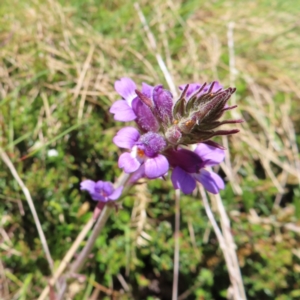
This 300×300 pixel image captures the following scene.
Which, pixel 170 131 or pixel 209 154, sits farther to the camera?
pixel 209 154

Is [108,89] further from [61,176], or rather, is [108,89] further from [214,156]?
[214,156]

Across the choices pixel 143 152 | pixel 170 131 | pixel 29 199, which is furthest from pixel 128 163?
pixel 29 199

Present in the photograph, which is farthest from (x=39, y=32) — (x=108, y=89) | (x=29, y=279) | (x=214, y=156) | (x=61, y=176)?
(x=214, y=156)

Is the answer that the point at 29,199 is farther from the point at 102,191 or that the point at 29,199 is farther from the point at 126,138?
the point at 126,138

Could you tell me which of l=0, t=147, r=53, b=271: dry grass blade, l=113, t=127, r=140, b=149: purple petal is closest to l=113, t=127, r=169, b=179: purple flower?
l=113, t=127, r=140, b=149: purple petal

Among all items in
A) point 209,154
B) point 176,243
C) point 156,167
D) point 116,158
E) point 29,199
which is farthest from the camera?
point 116,158

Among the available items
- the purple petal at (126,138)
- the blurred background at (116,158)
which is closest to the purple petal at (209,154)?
the purple petal at (126,138)

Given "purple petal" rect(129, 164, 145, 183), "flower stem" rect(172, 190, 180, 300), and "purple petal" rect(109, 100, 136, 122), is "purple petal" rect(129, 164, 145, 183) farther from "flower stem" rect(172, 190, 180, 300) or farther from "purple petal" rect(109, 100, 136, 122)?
"flower stem" rect(172, 190, 180, 300)
